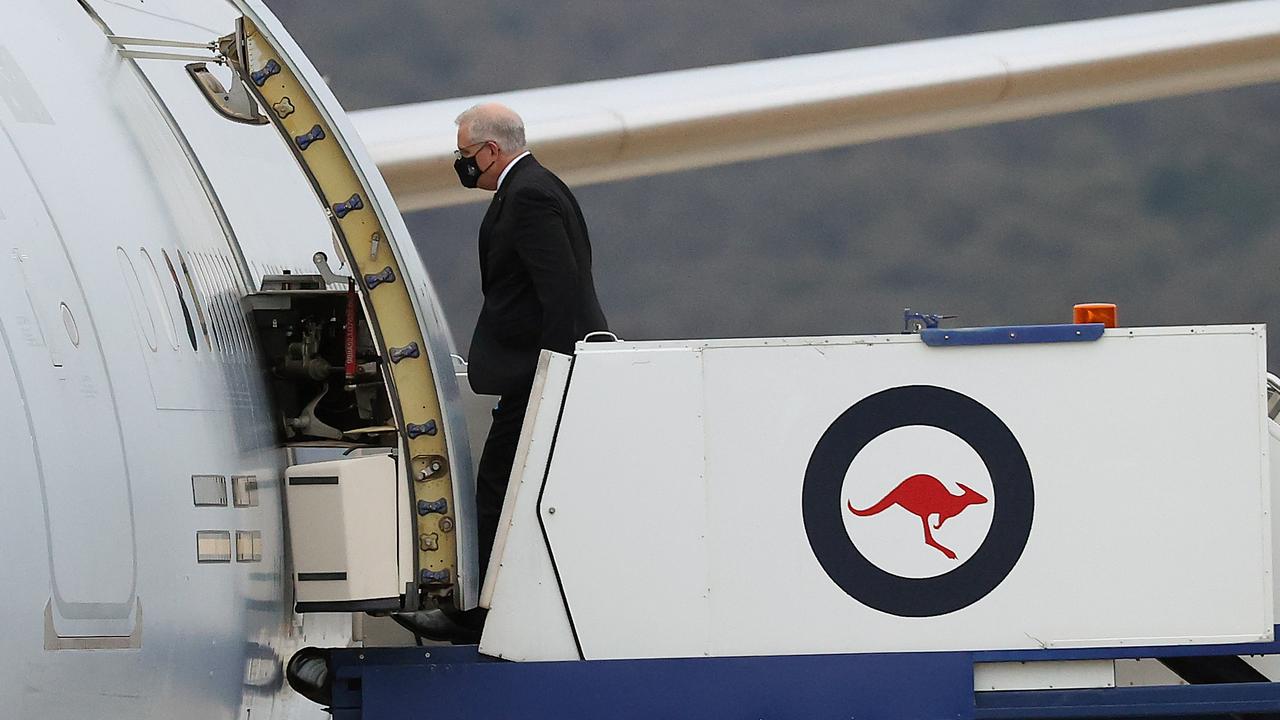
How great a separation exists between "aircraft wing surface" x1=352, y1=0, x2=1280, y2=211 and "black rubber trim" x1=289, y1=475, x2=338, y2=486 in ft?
15.3

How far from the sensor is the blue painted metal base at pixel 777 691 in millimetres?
3701

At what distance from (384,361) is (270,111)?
63 cm

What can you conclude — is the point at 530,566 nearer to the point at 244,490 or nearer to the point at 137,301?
the point at 244,490

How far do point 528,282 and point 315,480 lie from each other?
0.90 meters

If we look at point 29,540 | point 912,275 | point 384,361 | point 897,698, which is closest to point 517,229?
point 384,361

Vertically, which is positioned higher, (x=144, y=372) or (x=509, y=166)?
(x=509, y=166)

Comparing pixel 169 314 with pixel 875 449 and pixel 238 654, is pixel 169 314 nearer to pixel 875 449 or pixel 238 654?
pixel 238 654

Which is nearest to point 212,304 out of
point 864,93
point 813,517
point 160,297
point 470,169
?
point 160,297

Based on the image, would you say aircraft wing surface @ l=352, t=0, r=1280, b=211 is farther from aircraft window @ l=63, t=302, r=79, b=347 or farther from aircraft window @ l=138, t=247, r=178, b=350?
aircraft window @ l=63, t=302, r=79, b=347

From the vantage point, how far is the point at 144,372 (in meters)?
3.07

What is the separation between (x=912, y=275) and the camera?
18.5 meters

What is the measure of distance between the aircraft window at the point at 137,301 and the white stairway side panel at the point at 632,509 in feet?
3.19

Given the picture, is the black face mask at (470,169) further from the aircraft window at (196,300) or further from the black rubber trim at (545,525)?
the aircraft window at (196,300)

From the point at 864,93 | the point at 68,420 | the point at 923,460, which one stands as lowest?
the point at 68,420
